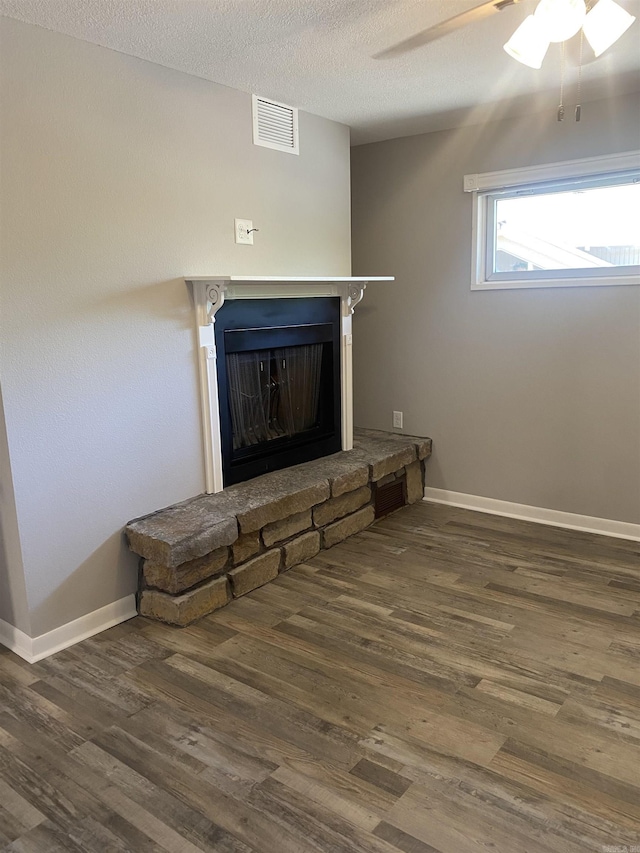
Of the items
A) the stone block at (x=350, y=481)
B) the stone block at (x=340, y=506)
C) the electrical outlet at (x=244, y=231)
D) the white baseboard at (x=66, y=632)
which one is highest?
the electrical outlet at (x=244, y=231)

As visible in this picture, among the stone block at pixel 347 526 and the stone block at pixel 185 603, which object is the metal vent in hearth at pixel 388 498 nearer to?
the stone block at pixel 347 526

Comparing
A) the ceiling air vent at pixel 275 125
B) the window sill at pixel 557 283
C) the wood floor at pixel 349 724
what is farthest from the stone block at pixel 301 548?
the ceiling air vent at pixel 275 125

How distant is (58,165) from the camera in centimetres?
238

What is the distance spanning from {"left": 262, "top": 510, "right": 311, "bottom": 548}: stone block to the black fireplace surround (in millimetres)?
322

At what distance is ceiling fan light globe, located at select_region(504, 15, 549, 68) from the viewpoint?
1.94m

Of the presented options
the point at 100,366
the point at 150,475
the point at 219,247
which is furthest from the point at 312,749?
the point at 219,247

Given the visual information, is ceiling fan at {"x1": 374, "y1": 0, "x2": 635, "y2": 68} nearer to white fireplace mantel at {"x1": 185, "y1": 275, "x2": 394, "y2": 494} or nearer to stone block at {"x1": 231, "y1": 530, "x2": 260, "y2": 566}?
white fireplace mantel at {"x1": 185, "y1": 275, "x2": 394, "y2": 494}

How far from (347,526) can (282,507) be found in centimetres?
63

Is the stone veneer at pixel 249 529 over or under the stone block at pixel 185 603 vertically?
over

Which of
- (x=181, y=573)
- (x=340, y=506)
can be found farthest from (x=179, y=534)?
(x=340, y=506)

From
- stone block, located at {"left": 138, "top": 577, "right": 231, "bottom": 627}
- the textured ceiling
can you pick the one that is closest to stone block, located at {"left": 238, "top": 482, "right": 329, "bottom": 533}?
stone block, located at {"left": 138, "top": 577, "right": 231, "bottom": 627}

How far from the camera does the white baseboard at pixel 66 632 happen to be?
248 cm

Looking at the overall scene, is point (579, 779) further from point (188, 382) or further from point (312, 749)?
point (188, 382)

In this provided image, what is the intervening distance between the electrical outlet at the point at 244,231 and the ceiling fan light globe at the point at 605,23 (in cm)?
170
